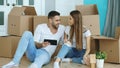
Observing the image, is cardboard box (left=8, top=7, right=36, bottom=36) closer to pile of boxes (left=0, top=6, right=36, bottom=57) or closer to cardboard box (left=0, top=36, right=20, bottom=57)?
pile of boxes (left=0, top=6, right=36, bottom=57)

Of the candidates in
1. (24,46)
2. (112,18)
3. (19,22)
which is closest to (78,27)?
(24,46)

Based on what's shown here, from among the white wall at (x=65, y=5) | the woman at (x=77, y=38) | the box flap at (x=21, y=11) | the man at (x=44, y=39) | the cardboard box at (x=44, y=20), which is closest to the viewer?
the man at (x=44, y=39)

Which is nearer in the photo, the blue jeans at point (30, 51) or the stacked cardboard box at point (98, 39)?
the blue jeans at point (30, 51)

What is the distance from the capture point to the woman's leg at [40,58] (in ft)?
8.81

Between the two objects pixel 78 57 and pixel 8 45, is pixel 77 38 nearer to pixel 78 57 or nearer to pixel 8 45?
pixel 78 57

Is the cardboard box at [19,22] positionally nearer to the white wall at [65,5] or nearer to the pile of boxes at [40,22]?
the pile of boxes at [40,22]

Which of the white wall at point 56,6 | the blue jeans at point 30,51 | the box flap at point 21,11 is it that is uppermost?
the white wall at point 56,6

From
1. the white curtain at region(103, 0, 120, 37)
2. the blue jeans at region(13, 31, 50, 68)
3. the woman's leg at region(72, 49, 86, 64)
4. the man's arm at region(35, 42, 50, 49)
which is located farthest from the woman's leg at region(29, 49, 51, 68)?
the white curtain at region(103, 0, 120, 37)

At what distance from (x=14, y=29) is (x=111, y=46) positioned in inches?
58.7

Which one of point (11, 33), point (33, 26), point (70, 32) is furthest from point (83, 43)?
point (11, 33)

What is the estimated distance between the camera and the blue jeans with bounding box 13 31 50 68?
8.87 feet

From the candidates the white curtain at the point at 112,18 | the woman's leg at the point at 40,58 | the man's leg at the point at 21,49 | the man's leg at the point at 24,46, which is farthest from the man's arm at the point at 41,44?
the white curtain at the point at 112,18

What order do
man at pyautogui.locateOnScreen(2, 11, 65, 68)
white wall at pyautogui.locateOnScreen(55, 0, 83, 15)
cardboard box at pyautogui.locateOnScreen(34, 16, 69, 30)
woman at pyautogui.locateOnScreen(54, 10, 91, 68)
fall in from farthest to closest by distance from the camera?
1. white wall at pyautogui.locateOnScreen(55, 0, 83, 15)
2. cardboard box at pyautogui.locateOnScreen(34, 16, 69, 30)
3. woman at pyautogui.locateOnScreen(54, 10, 91, 68)
4. man at pyautogui.locateOnScreen(2, 11, 65, 68)

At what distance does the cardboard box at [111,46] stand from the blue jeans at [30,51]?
761 mm
